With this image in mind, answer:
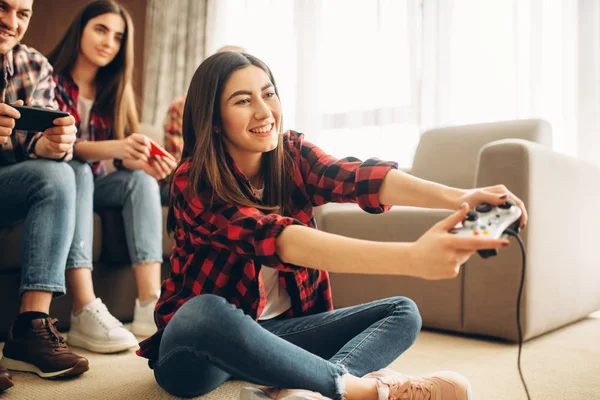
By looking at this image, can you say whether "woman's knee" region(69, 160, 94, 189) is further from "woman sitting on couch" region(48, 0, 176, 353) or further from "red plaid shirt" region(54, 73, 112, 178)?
"red plaid shirt" region(54, 73, 112, 178)

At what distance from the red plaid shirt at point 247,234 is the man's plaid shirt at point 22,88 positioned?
575mm

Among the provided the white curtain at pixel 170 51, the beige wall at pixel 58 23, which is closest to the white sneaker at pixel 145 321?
the white curtain at pixel 170 51

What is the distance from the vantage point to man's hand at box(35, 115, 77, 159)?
3.92 feet

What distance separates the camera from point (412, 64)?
2775 mm

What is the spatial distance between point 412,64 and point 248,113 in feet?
6.73

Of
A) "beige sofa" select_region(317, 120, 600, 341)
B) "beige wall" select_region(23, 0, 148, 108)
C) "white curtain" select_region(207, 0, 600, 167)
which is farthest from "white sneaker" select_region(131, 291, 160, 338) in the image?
"beige wall" select_region(23, 0, 148, 108)

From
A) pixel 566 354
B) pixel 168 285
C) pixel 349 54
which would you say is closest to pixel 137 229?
pixel 168 285

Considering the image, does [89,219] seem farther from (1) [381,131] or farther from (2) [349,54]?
(2) [349,54]

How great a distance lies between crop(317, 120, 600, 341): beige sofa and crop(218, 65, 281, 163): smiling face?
776 mm

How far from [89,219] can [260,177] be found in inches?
25.1

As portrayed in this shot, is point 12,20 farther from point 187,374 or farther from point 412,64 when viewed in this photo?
point 412,64

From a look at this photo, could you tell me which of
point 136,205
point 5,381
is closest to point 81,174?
point 136,205

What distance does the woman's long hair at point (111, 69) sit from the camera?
1.60 metres

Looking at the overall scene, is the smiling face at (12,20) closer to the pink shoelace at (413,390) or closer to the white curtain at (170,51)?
the pink shoelace at (413,390)
